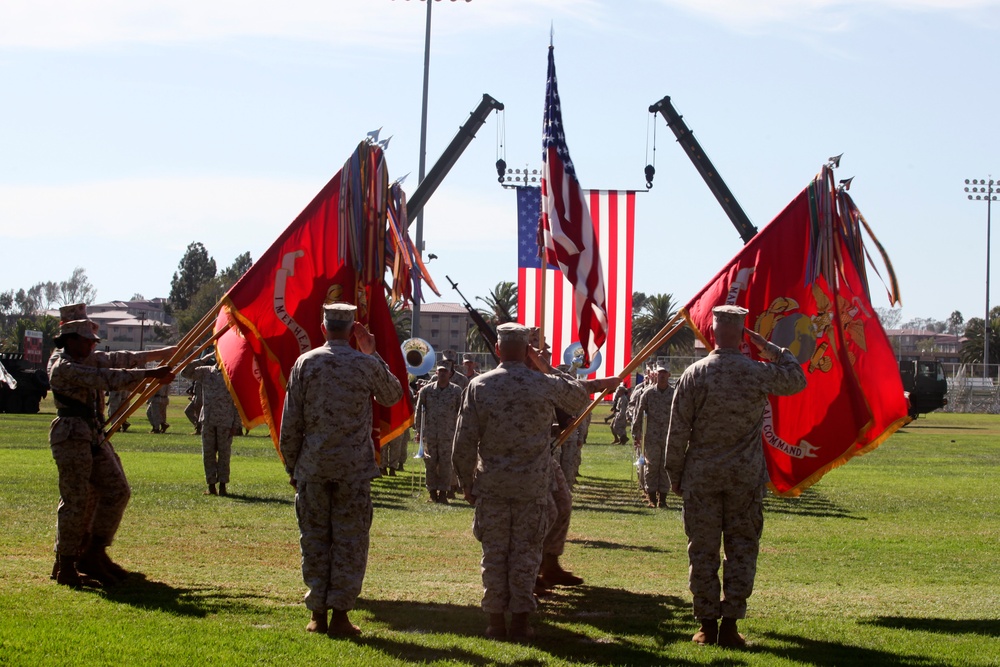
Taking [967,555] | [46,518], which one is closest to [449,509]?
[46,518]

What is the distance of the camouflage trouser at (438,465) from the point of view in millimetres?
19016

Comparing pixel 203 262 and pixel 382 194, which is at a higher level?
pixel 203 262

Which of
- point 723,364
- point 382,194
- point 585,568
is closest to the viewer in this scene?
point 723,364

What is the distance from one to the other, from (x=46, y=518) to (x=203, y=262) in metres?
135

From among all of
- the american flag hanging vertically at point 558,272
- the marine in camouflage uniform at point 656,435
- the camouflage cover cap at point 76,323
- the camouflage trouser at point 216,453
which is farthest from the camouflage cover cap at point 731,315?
the american flag hanging vertically at point 558,272

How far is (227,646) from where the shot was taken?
773 centimetres

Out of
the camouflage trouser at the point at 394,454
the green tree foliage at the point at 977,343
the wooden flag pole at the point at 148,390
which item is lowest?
the camouflage trouser at the point at 394,454

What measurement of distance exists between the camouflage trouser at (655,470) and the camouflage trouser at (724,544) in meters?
10.4

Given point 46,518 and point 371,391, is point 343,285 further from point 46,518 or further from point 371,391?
point 46,518

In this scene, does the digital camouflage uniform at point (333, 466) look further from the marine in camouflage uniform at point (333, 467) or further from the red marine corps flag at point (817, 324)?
the red marine corps flag at point (817, 324)

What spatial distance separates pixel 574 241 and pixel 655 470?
936 centimetres

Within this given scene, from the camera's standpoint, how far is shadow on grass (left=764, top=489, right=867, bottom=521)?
18.3 m

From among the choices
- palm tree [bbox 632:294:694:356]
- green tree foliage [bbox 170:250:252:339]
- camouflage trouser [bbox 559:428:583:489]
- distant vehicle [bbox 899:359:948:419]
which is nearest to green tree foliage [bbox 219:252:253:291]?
green tree foliage [bbox 170:250:252:339]

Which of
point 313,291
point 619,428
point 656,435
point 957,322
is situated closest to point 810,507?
point 656,435
